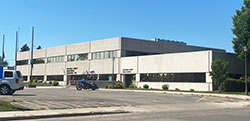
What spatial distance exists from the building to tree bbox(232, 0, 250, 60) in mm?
2324

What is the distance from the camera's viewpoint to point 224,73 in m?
36.9

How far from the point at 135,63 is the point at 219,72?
682 inches

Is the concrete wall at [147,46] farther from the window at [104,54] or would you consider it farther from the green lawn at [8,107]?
the green lawn at [8,107]

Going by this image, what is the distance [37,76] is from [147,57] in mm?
38976

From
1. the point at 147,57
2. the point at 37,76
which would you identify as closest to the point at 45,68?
the point at 37,76

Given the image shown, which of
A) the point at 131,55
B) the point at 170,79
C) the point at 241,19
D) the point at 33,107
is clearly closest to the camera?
the point at 33,107

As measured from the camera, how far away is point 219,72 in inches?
1443

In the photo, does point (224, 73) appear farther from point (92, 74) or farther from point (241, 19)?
point (92, 74)

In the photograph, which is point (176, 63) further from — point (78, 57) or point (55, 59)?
point (55, 59)

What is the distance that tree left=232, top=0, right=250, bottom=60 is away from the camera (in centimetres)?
4005

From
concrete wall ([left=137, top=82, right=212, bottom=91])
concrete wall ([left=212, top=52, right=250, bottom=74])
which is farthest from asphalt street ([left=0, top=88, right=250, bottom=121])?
concrete wall ([left=212, top=52, right=250, bottom=74])

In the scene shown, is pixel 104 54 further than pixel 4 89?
Yes

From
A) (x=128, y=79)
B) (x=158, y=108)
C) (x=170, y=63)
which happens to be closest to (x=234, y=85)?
(x=170, y=63)

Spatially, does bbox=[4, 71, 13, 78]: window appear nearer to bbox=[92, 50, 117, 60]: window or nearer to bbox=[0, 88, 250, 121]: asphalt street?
bbox=[0, 88, 250, 121]: asphalt street
